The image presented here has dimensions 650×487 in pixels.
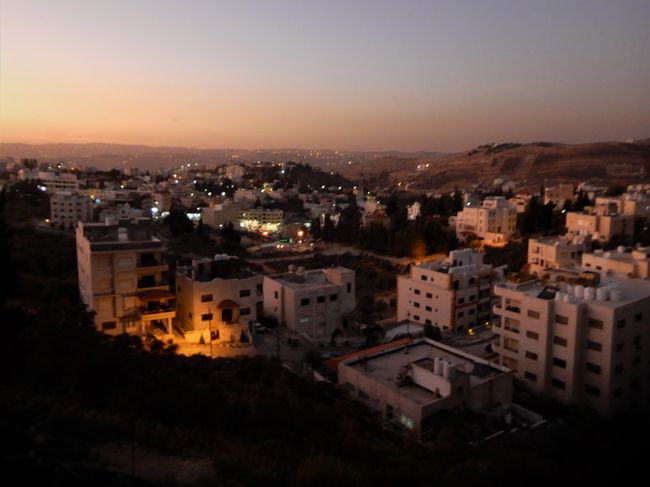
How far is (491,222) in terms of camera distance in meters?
39.3

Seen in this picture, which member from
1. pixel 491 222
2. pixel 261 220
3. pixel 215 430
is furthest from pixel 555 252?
pixel 261 220

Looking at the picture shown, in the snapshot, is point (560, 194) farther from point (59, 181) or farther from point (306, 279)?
point (59, 181)

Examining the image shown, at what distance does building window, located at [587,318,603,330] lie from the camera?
44.7ft

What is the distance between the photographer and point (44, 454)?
17.2 ft

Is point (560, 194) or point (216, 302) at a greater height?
point (560, 194)

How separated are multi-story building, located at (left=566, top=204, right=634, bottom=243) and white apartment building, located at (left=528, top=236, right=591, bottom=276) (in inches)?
111

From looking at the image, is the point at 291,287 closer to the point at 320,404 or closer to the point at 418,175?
the point at 320,404

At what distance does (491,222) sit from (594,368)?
2639 centimetres

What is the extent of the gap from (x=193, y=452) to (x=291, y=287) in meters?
12.3

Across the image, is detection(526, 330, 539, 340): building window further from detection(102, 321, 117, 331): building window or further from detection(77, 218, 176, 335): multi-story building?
detection(102, 321, 117, 331): building window

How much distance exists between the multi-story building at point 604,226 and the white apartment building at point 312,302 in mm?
18107

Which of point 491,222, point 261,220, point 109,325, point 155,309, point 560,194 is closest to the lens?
point 109,325

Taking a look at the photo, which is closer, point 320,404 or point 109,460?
point 109,460

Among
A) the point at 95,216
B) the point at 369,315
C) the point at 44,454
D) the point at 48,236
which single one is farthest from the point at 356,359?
the point at 95,216
